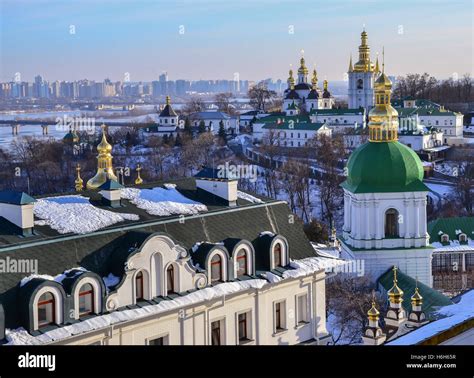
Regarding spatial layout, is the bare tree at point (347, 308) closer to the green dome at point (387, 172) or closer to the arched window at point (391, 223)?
the arched window at point (391, 223)

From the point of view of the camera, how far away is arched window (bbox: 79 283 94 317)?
602cm

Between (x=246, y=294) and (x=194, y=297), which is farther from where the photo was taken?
(x=246, y=294)

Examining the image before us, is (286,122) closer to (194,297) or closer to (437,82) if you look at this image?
(437,82)

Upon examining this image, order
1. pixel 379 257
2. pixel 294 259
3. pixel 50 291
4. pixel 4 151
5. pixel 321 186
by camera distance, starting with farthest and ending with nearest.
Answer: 1. pixel 4 151
2. pixel 321 186
3. pixel 379 257
4. pixel 294 259
5. pixel 50 291

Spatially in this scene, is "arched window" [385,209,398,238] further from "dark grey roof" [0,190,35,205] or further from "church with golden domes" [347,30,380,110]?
"church with golden domes" [347,30,380,110]

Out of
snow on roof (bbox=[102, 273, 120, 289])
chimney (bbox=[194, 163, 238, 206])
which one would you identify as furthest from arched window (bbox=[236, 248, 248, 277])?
snow on roof (bbox=[102, 273, 120, 289])

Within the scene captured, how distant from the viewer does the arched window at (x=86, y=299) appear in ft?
19.7

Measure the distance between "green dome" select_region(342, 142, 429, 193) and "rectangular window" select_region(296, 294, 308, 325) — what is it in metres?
4.99

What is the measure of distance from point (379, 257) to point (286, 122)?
81.5 feet

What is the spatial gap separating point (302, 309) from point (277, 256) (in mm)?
565

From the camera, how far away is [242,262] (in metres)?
7.39

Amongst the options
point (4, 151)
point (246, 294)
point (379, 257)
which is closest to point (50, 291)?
point (246, 294)

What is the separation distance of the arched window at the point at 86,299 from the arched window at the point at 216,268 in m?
1.36
